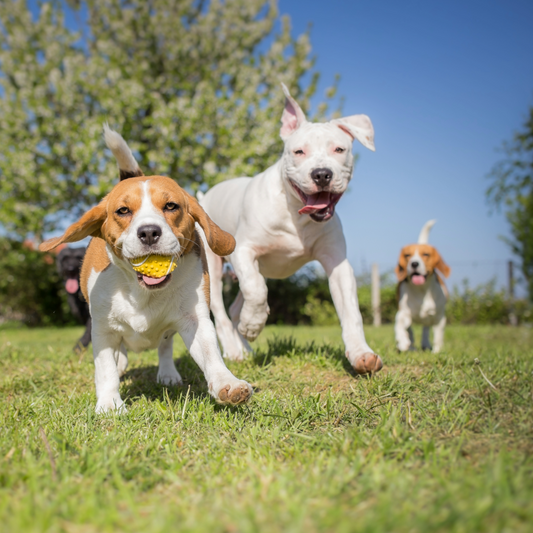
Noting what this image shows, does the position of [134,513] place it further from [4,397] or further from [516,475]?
[4,397]

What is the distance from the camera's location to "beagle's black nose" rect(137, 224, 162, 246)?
266 cm

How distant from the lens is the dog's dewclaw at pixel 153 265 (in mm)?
2760

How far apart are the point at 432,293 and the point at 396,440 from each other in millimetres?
5250

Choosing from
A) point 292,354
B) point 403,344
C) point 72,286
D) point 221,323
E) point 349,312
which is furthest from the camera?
point 72,286

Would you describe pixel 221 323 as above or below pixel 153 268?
below

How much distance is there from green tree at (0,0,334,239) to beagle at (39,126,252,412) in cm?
1086

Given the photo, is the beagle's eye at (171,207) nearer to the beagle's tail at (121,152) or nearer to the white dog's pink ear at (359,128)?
the beagle's tail at (121,152)

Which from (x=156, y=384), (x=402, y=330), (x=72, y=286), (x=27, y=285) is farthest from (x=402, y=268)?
(x=27, y=285)

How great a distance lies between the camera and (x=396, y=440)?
211 cm

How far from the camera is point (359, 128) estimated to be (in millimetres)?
4055

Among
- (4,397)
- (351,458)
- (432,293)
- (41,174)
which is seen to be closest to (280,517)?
(351,458)

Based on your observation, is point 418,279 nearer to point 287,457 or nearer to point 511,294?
point 287,457

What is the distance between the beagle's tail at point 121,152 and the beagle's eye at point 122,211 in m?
0.72

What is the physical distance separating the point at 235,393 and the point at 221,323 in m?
2.43
